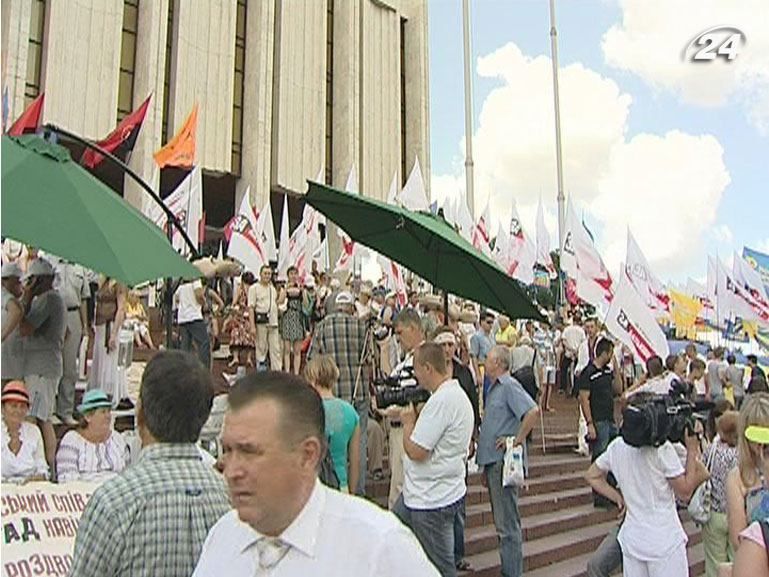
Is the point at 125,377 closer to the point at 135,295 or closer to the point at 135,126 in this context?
the point at 135,295

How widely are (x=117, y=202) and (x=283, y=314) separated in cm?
795

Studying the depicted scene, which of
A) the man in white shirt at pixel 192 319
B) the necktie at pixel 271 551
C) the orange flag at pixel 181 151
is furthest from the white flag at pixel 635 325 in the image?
the orange flag at pixel 181 151

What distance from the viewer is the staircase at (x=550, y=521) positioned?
7.67m

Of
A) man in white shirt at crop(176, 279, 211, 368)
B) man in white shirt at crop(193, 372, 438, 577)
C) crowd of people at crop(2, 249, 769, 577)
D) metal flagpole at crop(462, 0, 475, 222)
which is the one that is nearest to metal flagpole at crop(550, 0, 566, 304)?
metal flagpole at crop(462, 0, 475, 222)

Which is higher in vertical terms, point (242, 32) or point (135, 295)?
point (242, 32)

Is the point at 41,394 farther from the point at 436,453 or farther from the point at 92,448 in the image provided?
the point at 436,453

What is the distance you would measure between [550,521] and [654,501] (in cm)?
438

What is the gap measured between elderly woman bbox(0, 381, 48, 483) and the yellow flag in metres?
24.1

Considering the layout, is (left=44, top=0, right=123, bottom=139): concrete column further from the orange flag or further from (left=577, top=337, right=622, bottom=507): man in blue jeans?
(left=577, top=337, right=622, bottom=507): man in blue jeans

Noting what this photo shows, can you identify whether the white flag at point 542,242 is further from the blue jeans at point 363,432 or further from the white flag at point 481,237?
the blue jeans at point 363,432

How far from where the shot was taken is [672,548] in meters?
4.66

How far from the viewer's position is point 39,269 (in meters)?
6.92

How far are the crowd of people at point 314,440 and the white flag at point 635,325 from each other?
0.71 metres

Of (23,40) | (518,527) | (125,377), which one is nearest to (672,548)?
(518,527)
